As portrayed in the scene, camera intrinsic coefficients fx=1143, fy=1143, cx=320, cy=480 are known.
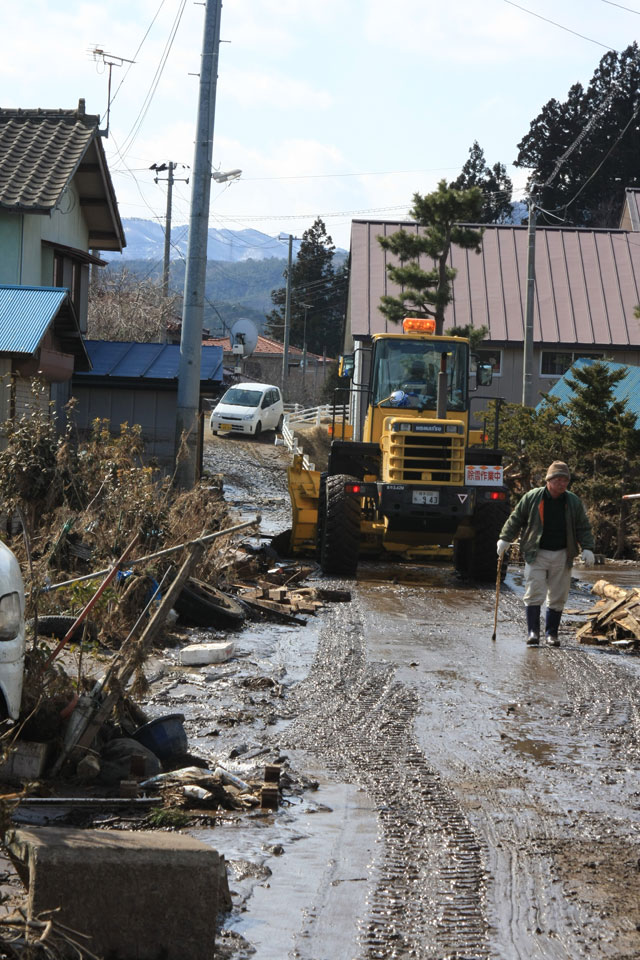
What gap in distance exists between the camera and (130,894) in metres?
3.96

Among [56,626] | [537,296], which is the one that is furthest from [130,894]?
[537,296]

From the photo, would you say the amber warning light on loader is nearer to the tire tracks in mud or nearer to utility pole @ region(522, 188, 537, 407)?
the tire tracks in mud

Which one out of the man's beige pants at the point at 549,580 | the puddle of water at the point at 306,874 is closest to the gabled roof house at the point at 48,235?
the man's beige pants at the point at 549,580

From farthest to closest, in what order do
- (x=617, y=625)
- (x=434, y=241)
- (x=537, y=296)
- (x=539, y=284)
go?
(x=539, y=284)
(x=537, y=296)
(x=434, y=241)
(x=617, y=625)

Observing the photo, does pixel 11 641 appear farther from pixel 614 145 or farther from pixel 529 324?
pixel 614 145

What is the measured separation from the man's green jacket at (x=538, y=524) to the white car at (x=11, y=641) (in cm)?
698

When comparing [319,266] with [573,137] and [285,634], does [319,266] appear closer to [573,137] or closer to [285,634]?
[573,137]

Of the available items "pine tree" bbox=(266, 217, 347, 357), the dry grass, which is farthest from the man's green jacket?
"pine tree" bbox=(266, 217, 347, 357)

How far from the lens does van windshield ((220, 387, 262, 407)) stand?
3897 cm

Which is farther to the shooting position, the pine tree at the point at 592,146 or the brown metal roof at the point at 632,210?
the pine tree at the point at 592,146

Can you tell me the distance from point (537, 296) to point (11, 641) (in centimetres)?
3720

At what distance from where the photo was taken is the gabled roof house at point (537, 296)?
1549 inches

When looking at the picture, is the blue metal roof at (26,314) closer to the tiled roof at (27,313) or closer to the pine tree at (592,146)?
the tiled roof at (27,313)

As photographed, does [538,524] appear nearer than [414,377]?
Yes
